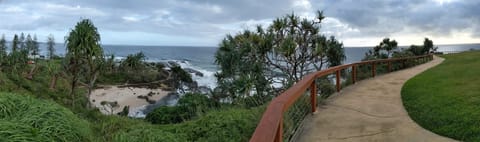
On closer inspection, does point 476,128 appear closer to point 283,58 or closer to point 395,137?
point 395,137

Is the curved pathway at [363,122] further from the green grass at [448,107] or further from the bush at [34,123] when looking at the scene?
the bush at [34,123]

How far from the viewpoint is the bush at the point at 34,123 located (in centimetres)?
498

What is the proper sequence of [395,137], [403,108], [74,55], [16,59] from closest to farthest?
[395,137] < [403,108] < [74,55] < [16,59]

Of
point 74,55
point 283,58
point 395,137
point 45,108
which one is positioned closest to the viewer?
point 395,137

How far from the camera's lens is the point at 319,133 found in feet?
17.5

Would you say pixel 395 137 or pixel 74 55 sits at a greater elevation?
pixel 74 55

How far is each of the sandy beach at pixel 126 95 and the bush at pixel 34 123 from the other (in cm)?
2640

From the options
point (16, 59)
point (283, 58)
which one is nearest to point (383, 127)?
point (283, 58)

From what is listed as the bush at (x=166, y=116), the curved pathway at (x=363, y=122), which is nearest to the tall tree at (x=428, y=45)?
the bush at (x=166, y=116)

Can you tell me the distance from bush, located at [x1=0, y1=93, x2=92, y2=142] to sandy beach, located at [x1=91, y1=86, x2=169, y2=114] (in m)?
26.4

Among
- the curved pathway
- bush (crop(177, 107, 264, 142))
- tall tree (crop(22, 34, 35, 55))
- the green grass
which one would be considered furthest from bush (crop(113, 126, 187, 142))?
tall tree (crop(22, 34, 35, 55))

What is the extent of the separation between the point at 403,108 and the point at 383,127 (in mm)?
1770

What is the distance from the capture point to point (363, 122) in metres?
5.95

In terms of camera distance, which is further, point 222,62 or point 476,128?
point 222,62
